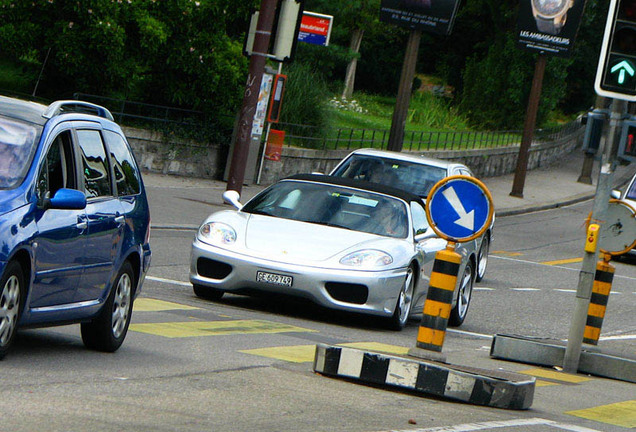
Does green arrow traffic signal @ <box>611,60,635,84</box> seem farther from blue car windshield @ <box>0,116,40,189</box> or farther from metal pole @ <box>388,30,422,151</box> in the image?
metal pole @ <box>388,30,422,151</box>

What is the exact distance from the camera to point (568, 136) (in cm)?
A: 6272

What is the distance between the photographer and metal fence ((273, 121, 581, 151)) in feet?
110

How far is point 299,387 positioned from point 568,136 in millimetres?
55856

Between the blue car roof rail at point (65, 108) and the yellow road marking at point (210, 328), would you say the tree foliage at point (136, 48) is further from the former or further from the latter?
the blue car roof rail at point (65, 108)

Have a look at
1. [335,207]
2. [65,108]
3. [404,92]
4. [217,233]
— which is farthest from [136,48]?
[65,108]

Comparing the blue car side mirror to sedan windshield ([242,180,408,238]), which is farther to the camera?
sedan windshield ([242,180,408,238])

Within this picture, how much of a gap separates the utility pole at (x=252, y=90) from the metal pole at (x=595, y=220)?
41.0 ft

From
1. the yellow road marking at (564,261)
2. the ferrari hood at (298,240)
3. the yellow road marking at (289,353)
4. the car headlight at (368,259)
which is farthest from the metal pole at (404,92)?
the yellow road marking at (289,353)

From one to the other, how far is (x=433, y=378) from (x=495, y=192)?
3518cm

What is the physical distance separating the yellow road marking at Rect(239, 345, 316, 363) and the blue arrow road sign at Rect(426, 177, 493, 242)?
55.0 inches

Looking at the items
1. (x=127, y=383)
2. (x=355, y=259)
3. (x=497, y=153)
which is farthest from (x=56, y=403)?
(x=497, y=153)

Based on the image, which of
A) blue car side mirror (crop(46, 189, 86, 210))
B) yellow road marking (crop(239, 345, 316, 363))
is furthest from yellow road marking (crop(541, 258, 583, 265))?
blue car side mirror (crop(46, 189, 86, 210))

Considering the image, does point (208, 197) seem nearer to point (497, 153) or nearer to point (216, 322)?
point (216, 322)

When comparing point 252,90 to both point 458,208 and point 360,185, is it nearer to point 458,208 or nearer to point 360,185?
point 360,185
